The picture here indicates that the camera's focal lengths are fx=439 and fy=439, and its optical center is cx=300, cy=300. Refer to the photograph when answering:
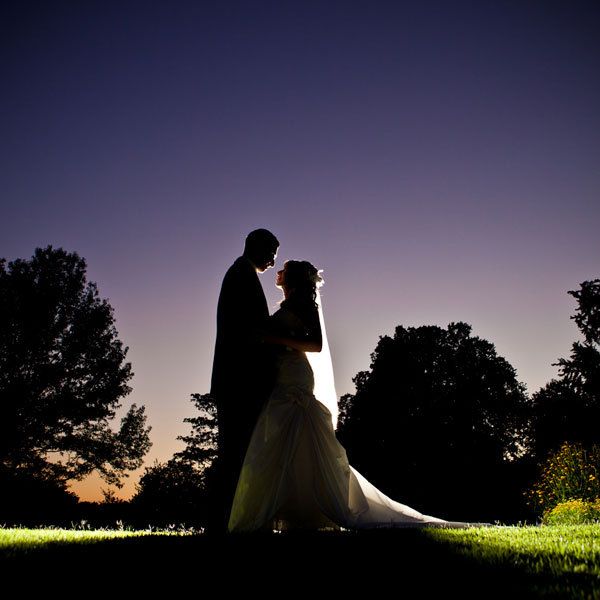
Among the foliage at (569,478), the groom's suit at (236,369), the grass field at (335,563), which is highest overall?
the groom's suit at (236,369)

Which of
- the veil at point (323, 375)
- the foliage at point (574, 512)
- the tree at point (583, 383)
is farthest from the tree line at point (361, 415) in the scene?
the veil at point (323, 375)

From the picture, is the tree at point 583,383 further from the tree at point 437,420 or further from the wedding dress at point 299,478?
the wedding dress at point 299,478

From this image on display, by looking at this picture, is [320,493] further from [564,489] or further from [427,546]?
[564,489]

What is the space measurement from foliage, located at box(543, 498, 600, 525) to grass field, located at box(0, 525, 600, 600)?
12249mm

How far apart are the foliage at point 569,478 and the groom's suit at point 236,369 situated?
1475 centimetres

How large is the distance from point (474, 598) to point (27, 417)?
23912mm

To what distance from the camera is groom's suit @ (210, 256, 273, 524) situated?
526 cm

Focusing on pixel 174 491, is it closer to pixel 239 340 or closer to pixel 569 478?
pixel 569 478

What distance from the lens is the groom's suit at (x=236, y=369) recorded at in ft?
17.3

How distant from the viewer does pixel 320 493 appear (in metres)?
5.16

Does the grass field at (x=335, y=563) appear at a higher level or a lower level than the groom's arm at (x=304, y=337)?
lower

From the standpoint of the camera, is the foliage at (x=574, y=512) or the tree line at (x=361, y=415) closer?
the foliage at (x=574, y=512)

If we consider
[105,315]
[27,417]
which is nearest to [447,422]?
[105,315]

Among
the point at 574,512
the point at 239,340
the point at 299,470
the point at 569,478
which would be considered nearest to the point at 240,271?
the point at 239,340
